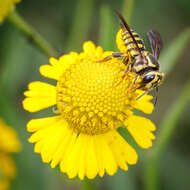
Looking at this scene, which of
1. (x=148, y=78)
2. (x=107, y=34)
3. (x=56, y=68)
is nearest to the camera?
(x=148, y=78)

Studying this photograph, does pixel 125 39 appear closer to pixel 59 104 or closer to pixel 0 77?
pixel 59 104

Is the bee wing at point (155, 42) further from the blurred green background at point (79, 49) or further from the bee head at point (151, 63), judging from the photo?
the blurred green background at point (79, 49)

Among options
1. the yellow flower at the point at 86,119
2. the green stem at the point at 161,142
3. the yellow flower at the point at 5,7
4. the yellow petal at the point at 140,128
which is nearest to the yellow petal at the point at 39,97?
the yellow flower at the point at 86,119

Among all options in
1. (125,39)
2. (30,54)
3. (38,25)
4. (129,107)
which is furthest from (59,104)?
(38,25)

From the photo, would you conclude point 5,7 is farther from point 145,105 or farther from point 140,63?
point 145,105

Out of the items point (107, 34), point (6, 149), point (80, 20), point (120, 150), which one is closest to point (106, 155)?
point (120, 150)

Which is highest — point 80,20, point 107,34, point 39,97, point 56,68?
point 80,20

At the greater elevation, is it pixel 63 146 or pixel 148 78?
pixel 148 78
